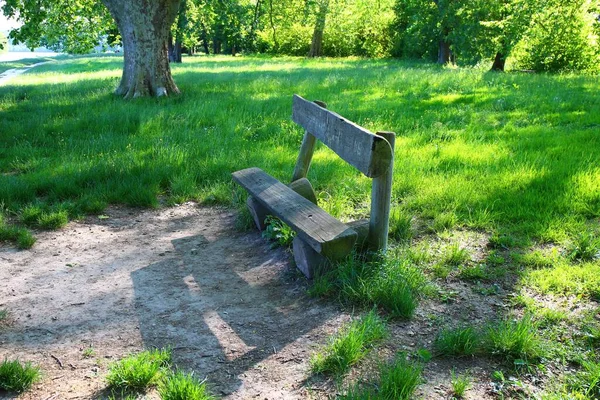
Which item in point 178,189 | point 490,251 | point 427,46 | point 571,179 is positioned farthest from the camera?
point 427,46

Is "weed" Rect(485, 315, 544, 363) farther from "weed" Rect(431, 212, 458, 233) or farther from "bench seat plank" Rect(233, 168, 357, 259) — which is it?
"weed" Rect(431, 212, 458, 233)

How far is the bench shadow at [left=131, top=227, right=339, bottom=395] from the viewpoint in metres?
3.18

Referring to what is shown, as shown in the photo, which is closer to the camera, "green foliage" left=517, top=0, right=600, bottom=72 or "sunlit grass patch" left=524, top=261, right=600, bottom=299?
"sunlit grass patch" left=524, top=261, right=600, bottom=299

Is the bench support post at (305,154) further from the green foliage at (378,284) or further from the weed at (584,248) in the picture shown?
the weed at (584,248)

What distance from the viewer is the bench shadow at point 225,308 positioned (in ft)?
10.4

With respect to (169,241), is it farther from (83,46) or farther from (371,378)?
(83,46)

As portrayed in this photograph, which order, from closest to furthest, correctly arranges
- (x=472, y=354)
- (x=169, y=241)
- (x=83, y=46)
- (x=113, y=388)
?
(x=113, y=388) < (x=472, y=354) < (x=169, y=241) < (x=83, y=46)

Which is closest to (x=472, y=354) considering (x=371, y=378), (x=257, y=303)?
(x=371, y=378)

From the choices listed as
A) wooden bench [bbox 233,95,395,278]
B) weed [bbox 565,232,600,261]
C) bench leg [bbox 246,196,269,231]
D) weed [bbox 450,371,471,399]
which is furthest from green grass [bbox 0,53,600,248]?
weed [bbox 450,371,471,399]

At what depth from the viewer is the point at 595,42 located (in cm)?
2159

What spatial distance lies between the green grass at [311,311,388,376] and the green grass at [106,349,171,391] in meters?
0.86

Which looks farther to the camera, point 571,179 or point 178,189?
point 178,189

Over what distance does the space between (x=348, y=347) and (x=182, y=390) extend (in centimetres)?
93

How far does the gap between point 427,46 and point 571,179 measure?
1107 inches
